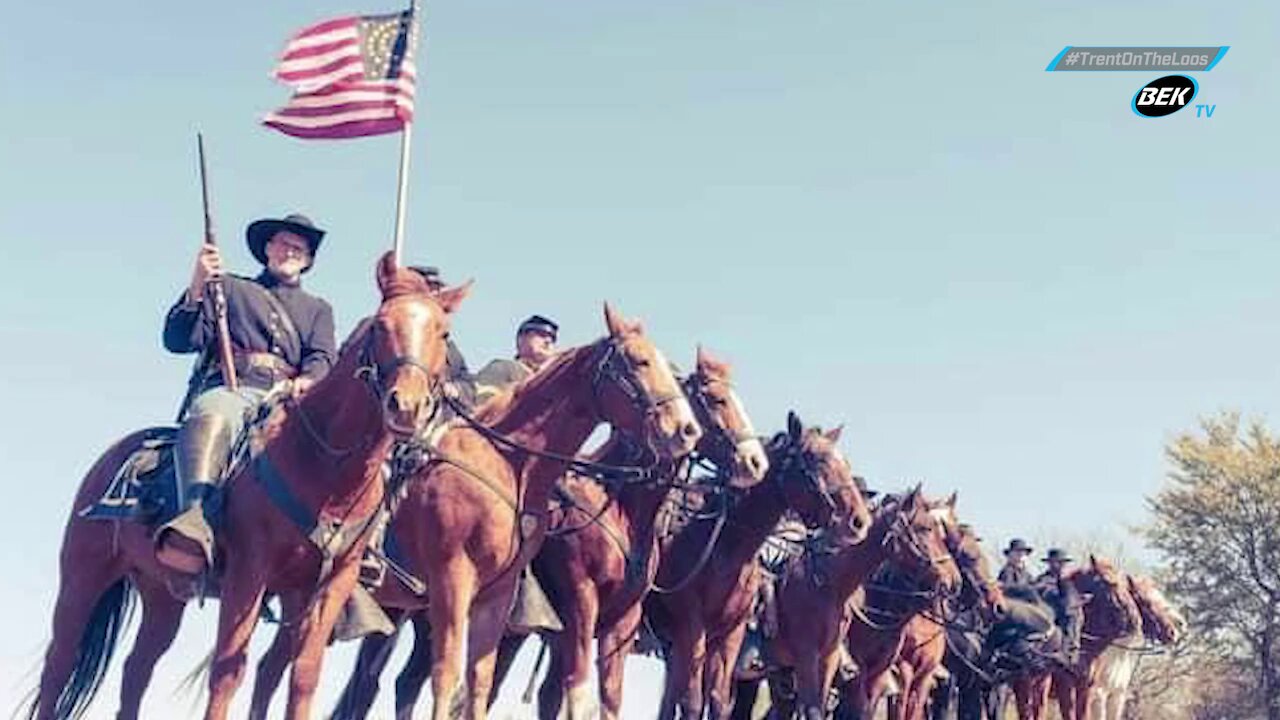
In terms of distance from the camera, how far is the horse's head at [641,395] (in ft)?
37.3

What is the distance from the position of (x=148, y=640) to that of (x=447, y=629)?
300cm

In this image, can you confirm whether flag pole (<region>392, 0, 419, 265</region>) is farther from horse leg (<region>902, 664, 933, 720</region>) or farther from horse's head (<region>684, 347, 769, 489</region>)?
horse leg (<region>902, 664, 933, 720</region>)

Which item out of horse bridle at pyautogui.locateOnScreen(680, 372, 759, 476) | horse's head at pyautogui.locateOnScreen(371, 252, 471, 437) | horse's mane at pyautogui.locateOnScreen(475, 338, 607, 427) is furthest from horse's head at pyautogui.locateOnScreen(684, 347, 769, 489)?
horse's head at pyautogui.locateOnScreen(371, 252, 471, 437)

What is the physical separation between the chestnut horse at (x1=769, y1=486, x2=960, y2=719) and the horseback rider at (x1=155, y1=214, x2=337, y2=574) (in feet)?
25.9

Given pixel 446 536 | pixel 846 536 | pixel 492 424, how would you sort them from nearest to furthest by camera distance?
pixel 446 536
pixel 492 424
pixel 846 536

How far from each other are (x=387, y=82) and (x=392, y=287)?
14.7 ft

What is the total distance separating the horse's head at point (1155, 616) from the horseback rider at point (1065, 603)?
2.98m

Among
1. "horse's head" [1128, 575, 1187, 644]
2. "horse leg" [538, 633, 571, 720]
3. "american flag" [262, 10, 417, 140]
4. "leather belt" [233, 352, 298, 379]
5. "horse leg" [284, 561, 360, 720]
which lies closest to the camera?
"horse leg" [284, 561, 360, 720]

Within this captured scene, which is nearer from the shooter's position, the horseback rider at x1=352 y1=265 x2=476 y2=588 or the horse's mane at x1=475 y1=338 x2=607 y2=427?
the horseback rider at x1=352 y1=265 x2=476 y2=588

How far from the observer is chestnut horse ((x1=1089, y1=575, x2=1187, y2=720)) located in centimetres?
Answer: 2864

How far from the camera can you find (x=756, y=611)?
17531mm

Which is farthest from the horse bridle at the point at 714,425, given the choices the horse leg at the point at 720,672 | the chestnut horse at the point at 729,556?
the horse leg at the point at 720,672

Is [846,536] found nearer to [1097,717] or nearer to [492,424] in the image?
[492,424]

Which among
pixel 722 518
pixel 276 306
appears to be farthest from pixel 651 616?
Result: pixel 276 306
